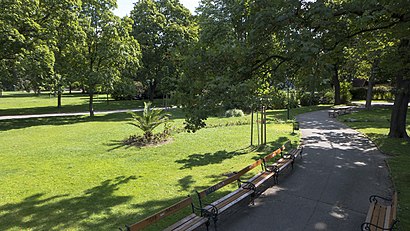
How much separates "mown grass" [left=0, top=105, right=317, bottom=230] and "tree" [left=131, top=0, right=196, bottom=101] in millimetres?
18765

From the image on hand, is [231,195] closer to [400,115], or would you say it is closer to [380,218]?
[380,218]

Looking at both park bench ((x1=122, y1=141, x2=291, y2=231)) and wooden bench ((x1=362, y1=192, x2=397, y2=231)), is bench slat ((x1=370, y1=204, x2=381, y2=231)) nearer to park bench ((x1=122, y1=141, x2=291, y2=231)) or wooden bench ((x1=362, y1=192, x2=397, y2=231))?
wooden bench ((x1=362, y1=192, x2=397, y2=231))

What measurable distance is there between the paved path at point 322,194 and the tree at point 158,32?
76.8ft

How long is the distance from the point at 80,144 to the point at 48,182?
5436 millimetres

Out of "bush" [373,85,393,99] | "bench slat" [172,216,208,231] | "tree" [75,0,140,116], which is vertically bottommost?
"bench slat" [172,216,208,231]

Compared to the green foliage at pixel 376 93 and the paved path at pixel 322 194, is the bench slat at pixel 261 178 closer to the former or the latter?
the paved path at pixel 322 194

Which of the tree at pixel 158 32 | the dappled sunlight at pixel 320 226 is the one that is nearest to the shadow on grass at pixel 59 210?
the dappled sunlight at pixel 320 226

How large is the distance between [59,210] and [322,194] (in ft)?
21.7

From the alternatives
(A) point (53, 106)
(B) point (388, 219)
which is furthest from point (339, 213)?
(A) point (53, 106)

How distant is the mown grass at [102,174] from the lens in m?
5.76

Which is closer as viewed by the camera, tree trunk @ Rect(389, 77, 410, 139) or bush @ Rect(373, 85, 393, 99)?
tree trunk @ Rect(389, 77, 410, 139)

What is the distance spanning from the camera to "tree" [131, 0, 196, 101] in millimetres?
31406

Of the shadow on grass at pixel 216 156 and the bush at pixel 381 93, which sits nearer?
the shadow on grass at pixel 216 156

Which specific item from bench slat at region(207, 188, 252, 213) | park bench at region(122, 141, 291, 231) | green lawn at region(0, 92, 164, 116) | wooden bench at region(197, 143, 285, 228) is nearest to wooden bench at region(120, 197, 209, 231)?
park bench at region(122, 141, 291, 231)
